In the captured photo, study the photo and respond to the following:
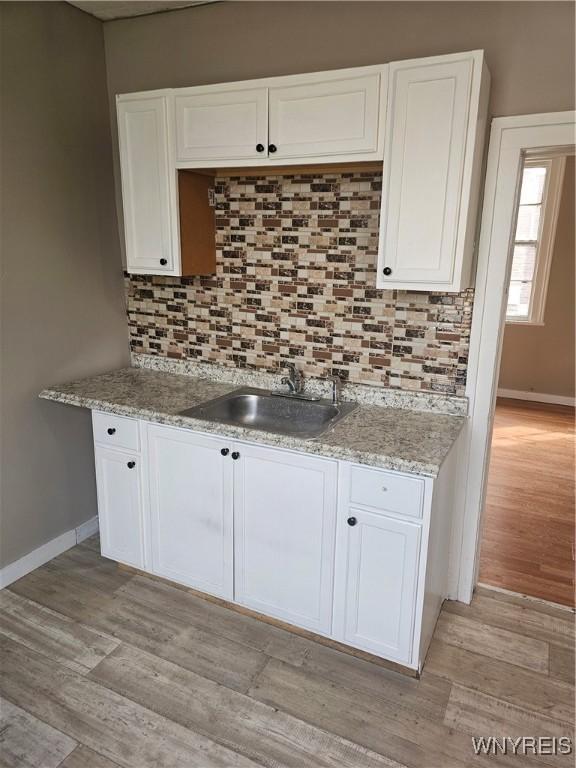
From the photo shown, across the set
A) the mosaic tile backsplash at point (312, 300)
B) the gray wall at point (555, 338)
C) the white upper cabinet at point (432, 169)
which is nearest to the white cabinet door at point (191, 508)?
the mosaic tile backsplash at point (312, 300)

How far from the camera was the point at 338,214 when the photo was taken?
7.57ft

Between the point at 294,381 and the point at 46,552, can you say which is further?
the point at 46,552

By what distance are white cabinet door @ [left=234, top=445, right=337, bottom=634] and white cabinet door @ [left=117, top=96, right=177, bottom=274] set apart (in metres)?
1.02

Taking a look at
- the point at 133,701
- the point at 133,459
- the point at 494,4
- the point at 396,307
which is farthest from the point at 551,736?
the point at 494,4

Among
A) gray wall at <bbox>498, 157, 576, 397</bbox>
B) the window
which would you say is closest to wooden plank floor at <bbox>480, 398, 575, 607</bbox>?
gray wall at <bbox>498, 157, 576, 397</bbox>

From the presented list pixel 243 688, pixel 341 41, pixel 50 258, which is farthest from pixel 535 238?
pixel 243 688

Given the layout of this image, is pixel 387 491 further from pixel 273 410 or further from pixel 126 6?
pixel 126 6

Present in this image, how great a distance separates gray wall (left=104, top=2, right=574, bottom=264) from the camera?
1.88m

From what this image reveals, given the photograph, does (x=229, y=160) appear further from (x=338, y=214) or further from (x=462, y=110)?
(x=462, y=110)

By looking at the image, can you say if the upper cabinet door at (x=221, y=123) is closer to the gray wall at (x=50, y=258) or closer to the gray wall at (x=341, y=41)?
the gray wall at (x=341, y=41)

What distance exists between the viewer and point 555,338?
553 centimetres

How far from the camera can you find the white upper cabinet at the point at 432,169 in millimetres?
1776

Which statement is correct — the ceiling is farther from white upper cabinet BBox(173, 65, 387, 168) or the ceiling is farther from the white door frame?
the white door frame

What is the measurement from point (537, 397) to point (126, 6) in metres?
5.09
